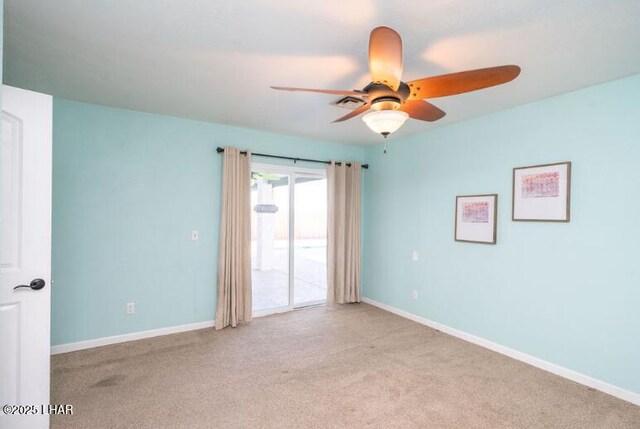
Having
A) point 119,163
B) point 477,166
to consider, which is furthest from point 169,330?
point 477,166

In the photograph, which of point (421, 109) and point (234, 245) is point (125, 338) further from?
point (421, 109)

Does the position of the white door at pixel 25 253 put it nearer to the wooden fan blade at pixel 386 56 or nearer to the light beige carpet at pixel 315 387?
the light beige carpet at pixel 315 387

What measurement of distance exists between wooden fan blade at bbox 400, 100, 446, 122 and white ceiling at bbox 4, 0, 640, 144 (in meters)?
0.40

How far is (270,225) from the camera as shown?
4617 mm

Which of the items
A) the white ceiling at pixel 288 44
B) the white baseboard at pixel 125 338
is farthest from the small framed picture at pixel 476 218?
the white baseboard at pixel 125 338

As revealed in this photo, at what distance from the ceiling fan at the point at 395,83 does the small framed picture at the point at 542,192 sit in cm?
168

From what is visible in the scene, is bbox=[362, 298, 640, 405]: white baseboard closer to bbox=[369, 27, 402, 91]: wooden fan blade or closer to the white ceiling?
the white ceiling

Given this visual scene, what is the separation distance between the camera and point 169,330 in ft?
11.9

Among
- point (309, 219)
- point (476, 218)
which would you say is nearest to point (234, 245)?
→ point (309, 219)

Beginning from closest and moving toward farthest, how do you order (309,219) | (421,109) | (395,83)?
1. (395,83)
2. (421,109)
3. (309,219)

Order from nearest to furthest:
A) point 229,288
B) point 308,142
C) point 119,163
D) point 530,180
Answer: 1. point 530,180
2. point 119,163
3. point 229,288
4. point 308,142

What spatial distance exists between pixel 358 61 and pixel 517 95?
1.64 meters

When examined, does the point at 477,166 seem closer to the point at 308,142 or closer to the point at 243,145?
the point at 308,142

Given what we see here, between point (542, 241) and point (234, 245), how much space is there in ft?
10.8
